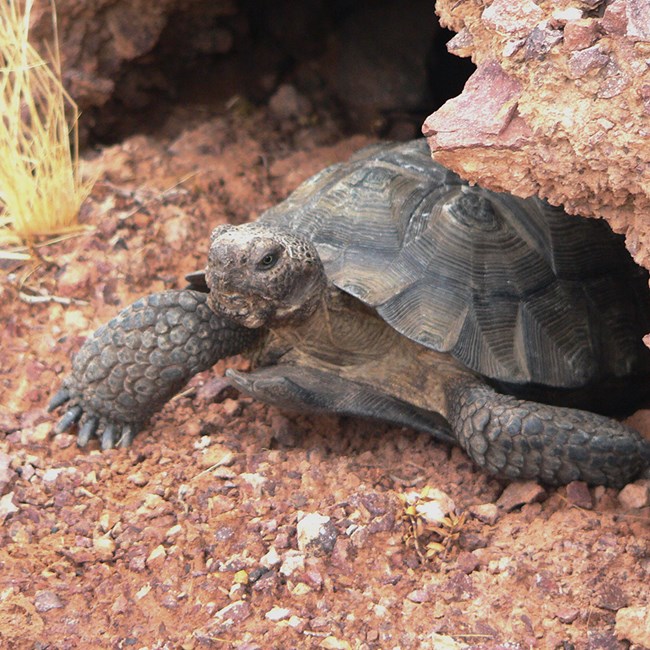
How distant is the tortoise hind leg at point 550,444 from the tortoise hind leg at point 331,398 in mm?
236

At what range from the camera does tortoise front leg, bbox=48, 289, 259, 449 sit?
330 centimetres

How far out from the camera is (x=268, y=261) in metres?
3.05

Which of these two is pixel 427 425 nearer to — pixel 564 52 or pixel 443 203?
pixel 443 203

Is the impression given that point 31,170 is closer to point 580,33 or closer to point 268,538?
point 268,538

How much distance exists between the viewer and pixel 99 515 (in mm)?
2875

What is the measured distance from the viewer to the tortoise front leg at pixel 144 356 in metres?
3.30

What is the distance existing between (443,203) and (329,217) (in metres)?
0.43

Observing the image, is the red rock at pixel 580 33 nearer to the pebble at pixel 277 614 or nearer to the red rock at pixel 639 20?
the red rock at pixel 639 20

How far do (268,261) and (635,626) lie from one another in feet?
5.14

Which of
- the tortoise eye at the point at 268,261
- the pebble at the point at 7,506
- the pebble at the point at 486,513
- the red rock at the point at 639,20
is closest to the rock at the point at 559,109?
A: the red rock at the point at 639,20

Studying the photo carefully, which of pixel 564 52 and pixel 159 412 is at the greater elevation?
pixel 564 52

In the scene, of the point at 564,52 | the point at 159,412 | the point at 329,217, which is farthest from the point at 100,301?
the point at 564,52

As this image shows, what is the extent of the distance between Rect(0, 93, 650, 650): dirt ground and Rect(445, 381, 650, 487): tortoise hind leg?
0.07 meters

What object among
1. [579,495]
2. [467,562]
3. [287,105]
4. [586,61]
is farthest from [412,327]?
[287,105]
